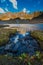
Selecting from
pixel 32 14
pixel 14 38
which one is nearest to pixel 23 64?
pixel 14 38

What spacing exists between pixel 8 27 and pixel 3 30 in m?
0.08

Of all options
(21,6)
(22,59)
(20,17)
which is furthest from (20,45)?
(21,6)

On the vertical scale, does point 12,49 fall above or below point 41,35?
below

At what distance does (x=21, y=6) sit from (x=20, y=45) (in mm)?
548

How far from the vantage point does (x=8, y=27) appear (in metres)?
1.88

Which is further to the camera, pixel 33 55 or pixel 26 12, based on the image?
pixel 26 12

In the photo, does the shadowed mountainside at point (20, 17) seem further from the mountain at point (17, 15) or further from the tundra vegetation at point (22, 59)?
the tundra vegetation at point (22, 59)

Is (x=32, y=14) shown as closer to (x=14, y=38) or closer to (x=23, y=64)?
(x=14, y=38)

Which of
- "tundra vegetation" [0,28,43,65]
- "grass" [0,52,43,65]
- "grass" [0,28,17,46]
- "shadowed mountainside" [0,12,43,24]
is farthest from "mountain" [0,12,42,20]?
"grass" [0,52,43,65]

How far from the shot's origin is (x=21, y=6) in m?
1.87

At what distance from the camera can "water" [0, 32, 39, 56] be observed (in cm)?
176

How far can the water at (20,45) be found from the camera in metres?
1.76

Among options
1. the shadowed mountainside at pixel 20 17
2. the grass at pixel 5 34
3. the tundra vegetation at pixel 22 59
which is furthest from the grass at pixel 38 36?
the grass at pixel 5 34

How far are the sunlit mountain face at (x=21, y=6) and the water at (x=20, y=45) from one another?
0.35 m
